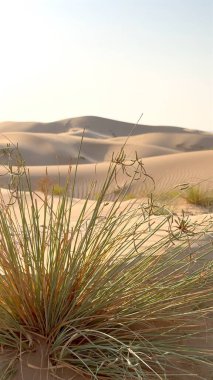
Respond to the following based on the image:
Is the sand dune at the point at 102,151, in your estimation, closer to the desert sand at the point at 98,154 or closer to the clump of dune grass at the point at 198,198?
the desert sand at the point at 98,154

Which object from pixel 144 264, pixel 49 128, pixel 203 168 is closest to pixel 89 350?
pixel 144 264

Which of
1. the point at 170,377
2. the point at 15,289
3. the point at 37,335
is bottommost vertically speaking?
→ the point at 170,377

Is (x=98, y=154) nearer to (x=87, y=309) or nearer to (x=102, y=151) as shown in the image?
(x=102, y=151)

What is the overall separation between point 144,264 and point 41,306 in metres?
0.63

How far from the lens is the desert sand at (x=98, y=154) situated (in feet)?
49.5

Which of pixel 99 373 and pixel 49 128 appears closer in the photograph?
pixel 99 373

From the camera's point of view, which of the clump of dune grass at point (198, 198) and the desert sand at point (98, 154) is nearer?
the clump of dune grass at point (198, 198)

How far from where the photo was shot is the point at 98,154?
46.9 metres

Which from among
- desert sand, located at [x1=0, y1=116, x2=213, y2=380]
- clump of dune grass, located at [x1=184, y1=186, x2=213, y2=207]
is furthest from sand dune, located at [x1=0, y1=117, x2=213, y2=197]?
clump of dune grass, located at [x1=184, y1=186, x2=213, y2=207]

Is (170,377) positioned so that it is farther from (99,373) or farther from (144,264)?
(144,264)

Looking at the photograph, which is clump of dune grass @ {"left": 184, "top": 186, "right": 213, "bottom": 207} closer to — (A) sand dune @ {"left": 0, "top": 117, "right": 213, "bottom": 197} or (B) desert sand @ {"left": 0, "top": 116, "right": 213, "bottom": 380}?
(B) desert sand @ {"left": 0, "top": 116, "right": 213, "bottom": 380}

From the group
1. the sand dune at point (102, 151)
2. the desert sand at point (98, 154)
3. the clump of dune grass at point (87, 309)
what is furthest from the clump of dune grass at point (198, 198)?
the clump of dune grass at point (87, 309)

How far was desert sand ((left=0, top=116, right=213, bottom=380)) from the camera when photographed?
49.5 feet

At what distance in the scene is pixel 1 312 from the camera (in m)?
3.15
